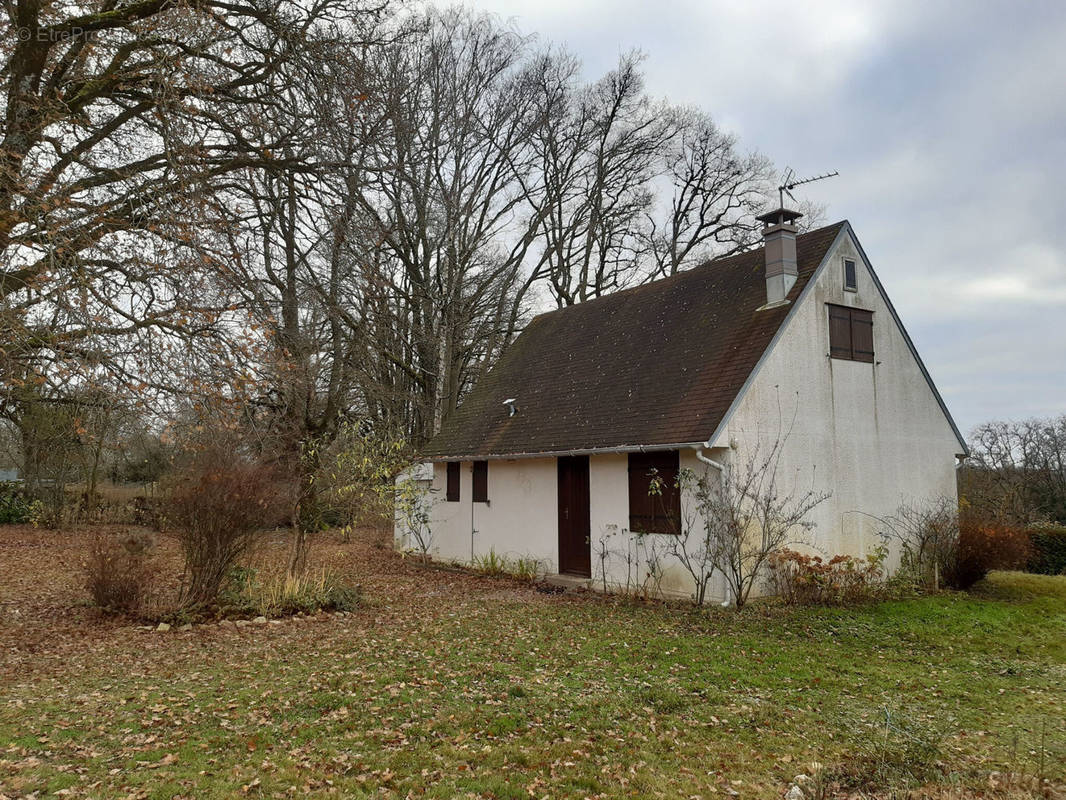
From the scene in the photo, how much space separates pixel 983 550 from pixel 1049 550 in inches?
239

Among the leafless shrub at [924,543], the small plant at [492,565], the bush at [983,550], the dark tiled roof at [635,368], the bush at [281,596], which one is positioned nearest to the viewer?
the bush at [281,596]

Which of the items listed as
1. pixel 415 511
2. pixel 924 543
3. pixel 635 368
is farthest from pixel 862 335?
pixel 415 511

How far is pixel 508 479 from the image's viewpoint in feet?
57.8

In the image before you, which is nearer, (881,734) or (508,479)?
(881,734)

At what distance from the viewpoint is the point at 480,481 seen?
18703mm

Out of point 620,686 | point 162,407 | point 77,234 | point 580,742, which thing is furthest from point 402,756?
point 77,234

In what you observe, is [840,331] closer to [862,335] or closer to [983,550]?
[862,335]

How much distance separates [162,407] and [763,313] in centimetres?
1094

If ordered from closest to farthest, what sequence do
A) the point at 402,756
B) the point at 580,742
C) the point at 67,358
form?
1. the point at 402,756
2. the point at 580,742
3. the point at 67,358

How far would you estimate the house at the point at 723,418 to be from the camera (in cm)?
1373

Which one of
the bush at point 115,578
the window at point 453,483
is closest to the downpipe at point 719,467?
the window at point 453,483

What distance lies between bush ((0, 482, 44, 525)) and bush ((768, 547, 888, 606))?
24376 mm

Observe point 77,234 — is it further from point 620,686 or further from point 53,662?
point 620,686

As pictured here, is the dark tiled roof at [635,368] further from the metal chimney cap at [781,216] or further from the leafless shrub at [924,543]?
the leafless shrub at [924,543]
